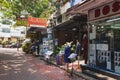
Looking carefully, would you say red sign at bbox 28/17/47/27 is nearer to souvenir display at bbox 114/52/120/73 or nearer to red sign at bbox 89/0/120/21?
red sign at bbox 89/0/120/21

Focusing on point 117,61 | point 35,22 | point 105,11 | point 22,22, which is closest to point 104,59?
point 117,61

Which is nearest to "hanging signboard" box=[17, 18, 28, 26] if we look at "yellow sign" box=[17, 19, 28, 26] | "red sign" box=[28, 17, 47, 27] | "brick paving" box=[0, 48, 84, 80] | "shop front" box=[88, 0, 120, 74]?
"yellow sign" box=[17, 19, 28, 26]

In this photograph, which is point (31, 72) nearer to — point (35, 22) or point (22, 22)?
point (35, 22)

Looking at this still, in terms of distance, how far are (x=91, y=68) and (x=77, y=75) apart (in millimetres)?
847

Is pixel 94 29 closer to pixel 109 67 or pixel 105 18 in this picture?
pixel 105 18

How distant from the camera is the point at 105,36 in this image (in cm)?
1325

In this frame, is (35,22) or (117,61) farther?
(35,22)

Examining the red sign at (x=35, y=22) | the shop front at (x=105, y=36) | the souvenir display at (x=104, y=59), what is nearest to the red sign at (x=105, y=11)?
the shop front at (x=105, y=36)

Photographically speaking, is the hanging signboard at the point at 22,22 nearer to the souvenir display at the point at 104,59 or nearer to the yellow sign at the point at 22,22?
the yellow sign at the point at 22,22

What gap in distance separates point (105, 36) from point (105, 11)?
1.28m

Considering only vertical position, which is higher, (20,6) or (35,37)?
(20,6)

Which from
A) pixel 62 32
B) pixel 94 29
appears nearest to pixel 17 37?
pixel 62 32

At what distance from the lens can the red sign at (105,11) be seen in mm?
11788

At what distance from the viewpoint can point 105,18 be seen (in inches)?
507
